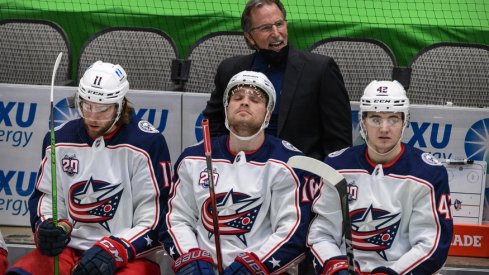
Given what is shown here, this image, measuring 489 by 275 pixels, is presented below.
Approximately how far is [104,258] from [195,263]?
0.40 m

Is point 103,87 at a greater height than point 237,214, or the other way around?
point 103,87

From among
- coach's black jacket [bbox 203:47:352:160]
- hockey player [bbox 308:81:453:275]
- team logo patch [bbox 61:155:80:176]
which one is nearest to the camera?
hockey player [bbox 308:81:453:275]

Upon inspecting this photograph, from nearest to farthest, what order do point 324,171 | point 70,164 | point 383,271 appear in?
point 324,171 < point 383,271 < point 70,164

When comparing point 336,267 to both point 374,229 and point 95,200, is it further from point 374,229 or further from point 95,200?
point 95,200

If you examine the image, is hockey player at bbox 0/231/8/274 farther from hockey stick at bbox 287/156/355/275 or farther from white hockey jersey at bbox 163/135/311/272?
hockey stick at bbox 287/156/355/275

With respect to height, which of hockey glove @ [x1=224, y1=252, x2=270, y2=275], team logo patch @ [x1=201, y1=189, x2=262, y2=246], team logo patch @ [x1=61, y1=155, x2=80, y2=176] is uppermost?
team logo patch @ [x1=61, y1=155, x2=80, y2=176]

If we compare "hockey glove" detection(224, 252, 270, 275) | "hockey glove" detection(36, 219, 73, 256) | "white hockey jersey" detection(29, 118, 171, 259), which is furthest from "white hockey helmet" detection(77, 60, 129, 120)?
"hockey glove" detection(224, 252, 270, 275)

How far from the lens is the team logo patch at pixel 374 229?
4.50 m

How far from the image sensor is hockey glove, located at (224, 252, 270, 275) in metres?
4.42

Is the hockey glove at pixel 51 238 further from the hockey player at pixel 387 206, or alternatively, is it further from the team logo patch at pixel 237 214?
the hockey player at pixel 387 206

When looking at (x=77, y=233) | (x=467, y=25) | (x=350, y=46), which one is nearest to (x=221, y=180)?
(x=77, y=233)

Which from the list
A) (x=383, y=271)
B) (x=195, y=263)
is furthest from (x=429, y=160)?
(x=195, y=263)

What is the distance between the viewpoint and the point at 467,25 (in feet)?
22.5

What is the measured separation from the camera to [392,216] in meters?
4.50
